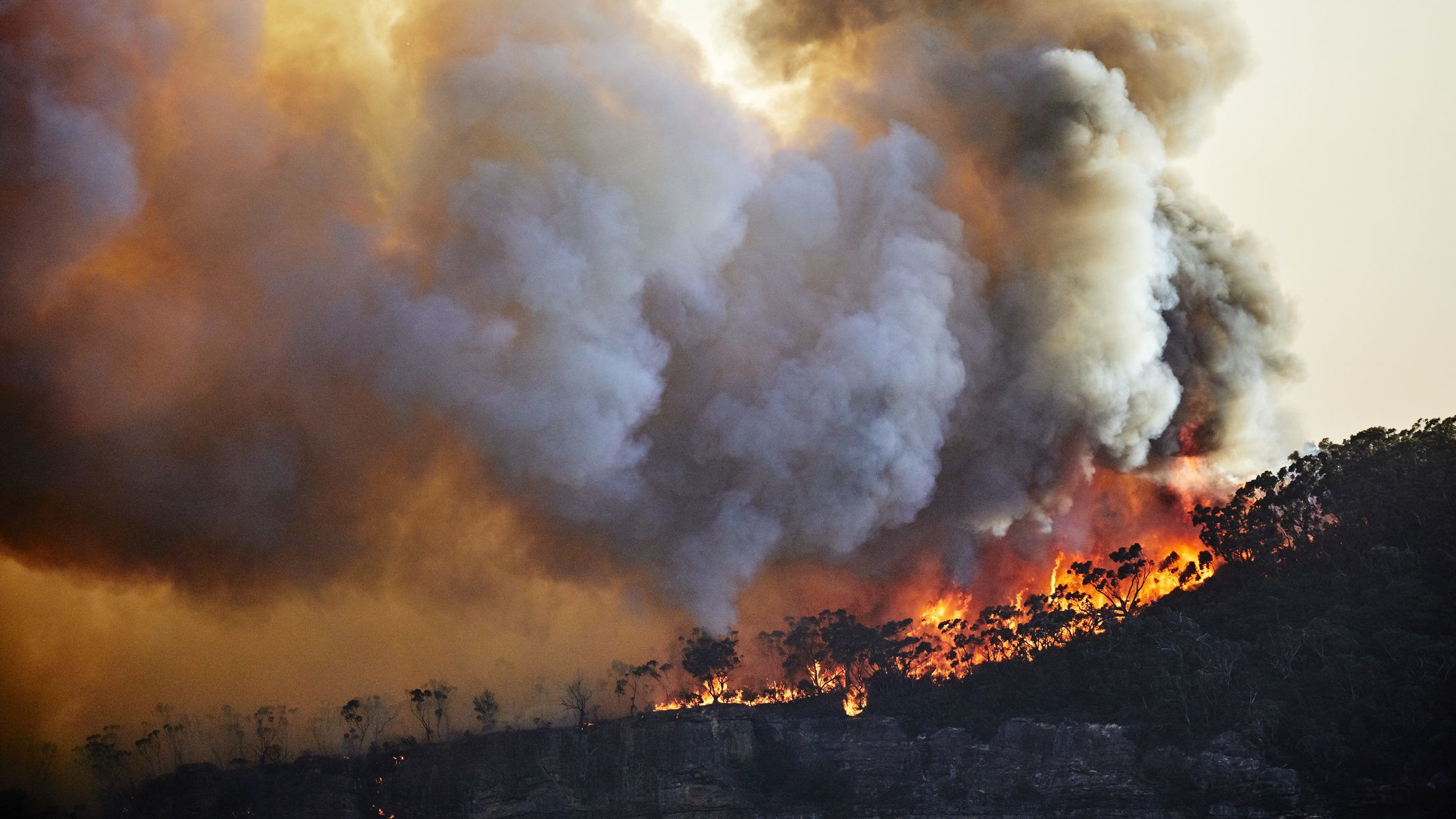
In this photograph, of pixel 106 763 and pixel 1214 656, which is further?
pixel 106 763

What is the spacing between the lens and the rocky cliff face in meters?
90.6

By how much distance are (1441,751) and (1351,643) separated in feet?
36.3

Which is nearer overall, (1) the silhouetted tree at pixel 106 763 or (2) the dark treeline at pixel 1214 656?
(2) the dark treeline at pixel 1214 656

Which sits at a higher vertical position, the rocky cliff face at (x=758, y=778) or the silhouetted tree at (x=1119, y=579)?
the silhouetted tree at (x=1119, y=579)

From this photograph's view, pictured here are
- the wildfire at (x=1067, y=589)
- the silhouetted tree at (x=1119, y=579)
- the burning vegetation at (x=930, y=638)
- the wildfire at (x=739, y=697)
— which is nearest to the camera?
the silhouetted tree at (x=1119, y=579)

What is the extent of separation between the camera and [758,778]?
Result: 106 meters

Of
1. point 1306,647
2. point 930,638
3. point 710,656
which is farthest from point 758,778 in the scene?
point 1306,647

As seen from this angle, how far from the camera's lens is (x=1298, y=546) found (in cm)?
10675

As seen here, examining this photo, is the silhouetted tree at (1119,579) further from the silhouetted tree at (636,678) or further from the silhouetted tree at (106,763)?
the silhouetted tree at (106,763)

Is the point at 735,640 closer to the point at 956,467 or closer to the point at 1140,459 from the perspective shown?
the point at 956,467

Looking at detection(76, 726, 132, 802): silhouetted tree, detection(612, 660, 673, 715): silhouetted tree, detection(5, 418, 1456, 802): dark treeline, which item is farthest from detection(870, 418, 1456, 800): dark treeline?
detection(76, 726, 132, 802): silhouetted tree

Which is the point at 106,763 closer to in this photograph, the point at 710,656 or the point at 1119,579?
the point at 710,656

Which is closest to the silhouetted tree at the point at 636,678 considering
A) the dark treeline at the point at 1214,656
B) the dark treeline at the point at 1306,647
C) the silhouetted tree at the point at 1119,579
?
the dark treeline at the point at 1214,656

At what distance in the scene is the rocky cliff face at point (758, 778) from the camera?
90562 millimetres
